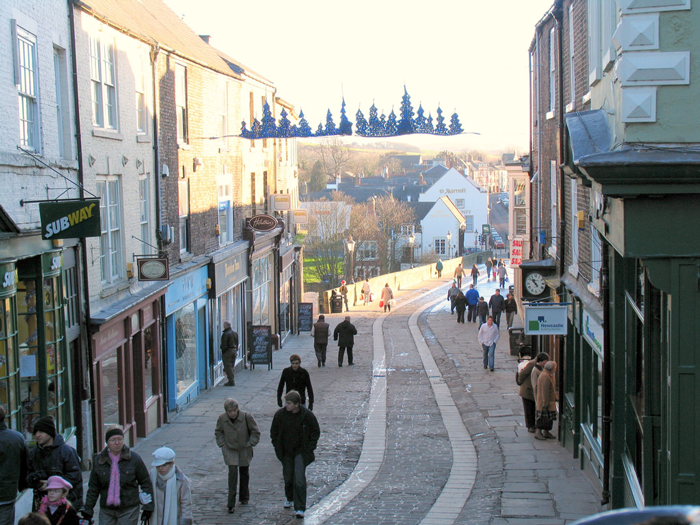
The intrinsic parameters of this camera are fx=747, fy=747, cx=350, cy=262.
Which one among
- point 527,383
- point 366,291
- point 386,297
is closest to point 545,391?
point 527,383

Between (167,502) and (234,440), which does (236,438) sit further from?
(167,502)

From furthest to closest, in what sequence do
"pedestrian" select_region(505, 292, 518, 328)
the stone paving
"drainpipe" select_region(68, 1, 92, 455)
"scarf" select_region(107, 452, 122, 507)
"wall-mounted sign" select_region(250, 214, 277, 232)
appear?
1. "pedestrian" select_region(505, 292, 518, 328)
2. "wall-mounted sign" select_region(250, 214, 277, 232)
3. "drainpipe" select_region(68, 1, 92, 455)
4. the stone paving
5. "scarf" select_region(107, 452, 122, 507)

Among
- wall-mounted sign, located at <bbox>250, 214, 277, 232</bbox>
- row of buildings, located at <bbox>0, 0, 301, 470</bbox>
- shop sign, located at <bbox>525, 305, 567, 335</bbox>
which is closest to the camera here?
row of buildings, located at <bbox>0, 0, 301, 470</bbox>

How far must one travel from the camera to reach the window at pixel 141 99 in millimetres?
14336

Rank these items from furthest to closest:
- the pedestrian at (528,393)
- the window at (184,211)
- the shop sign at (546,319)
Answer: the window at (184,211)
the pedestrian at (528,393)
the shop sign at (546,319)

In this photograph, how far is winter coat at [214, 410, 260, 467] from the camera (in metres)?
8.87

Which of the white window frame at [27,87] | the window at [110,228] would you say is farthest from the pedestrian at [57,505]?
the window at [110,228]

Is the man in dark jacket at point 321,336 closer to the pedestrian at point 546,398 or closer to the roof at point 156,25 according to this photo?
the roof at point 156,25

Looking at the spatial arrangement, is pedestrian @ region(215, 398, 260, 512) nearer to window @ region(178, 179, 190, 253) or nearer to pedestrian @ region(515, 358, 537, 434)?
pedestrian @ region(515, 358, 537, 434)

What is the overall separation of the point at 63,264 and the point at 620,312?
7.41m

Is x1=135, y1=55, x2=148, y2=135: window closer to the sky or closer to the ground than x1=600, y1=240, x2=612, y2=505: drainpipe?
closer to the sky

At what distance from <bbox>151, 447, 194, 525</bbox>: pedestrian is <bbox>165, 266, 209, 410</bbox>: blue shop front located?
29.0ft

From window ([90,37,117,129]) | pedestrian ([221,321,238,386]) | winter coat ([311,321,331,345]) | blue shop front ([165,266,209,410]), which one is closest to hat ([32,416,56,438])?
window ([90,37,117,129])

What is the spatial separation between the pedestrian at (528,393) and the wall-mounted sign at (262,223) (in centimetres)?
1131
